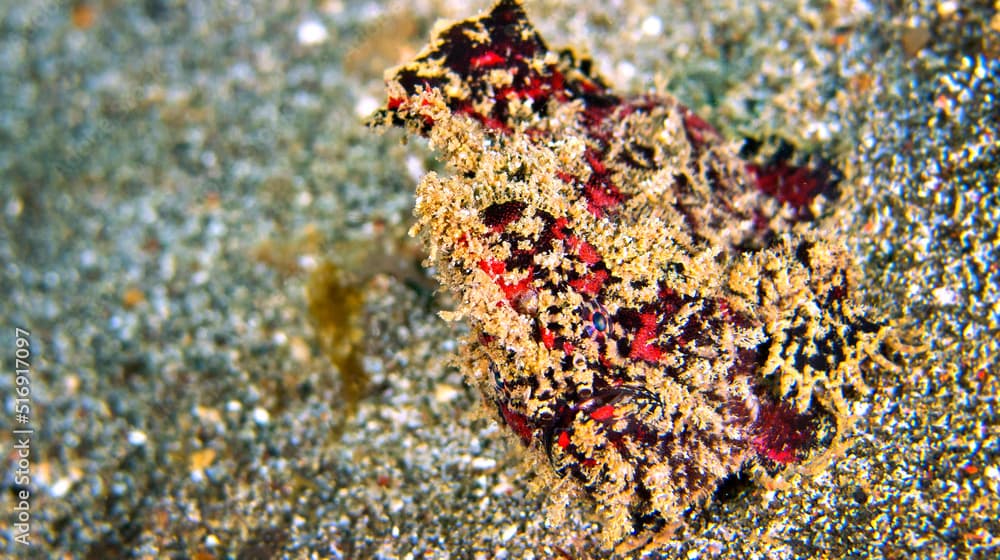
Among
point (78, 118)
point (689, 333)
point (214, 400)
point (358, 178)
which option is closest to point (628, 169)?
point (689, 333)

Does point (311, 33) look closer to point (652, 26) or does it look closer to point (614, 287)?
point (652, 26)

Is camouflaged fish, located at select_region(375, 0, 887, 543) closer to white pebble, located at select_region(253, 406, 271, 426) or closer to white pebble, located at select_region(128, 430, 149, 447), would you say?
white pebble, located at select_region(253, 406, 271, 426)

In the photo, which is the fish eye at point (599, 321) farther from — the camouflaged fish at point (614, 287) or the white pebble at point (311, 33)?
the white pebble at point (311, 33)

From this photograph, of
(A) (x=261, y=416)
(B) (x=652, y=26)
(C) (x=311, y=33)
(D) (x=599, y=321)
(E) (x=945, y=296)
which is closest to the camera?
(D) (x=599, y=321)

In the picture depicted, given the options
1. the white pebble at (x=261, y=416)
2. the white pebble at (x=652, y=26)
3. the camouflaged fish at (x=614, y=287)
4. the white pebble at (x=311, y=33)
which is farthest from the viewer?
the white pebble at (x=311, y=33)

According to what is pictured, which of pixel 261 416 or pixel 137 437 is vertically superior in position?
pixel 137 437

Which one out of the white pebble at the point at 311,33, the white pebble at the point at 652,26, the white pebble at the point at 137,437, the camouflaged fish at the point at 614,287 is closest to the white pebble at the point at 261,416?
the white pebble at the point at 137,437

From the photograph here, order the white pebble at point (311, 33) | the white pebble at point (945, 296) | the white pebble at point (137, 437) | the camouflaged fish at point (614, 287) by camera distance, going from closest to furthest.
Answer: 1. the camouflaged fish at point (614, 287)
2. the white pebble at point (945, 296)
3. the white pebble at point (137, 437)
4. the white pebble at point (311, 33)

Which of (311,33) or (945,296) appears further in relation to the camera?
(311,33)

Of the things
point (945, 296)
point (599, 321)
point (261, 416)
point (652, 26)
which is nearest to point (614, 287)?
point (599, 321)
